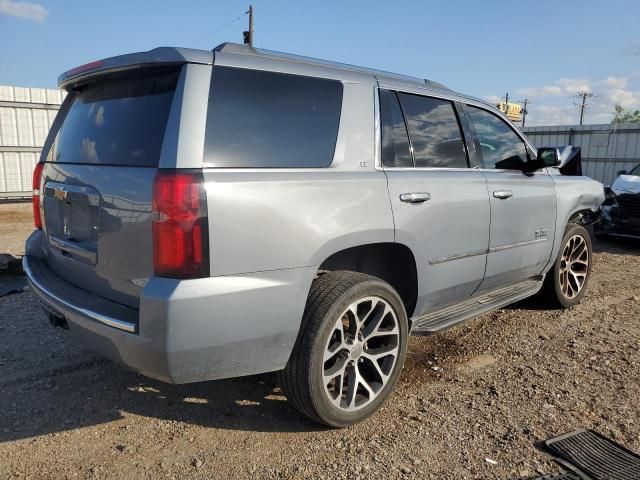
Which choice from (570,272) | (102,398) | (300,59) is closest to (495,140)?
(570,272)

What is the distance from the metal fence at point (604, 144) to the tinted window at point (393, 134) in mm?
14102

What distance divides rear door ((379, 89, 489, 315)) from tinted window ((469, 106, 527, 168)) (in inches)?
11.5

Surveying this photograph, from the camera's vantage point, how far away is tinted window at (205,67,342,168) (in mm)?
2326

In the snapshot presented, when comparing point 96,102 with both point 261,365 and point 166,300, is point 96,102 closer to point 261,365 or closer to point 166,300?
point 166,300

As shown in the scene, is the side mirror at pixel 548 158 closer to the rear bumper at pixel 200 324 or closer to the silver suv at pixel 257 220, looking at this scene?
the silver suv at pixel 257 220

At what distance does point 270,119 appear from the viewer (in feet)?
8.20

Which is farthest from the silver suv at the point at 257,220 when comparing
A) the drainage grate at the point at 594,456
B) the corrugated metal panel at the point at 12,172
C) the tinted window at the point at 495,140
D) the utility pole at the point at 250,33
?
the utility pole at the point at 250,33

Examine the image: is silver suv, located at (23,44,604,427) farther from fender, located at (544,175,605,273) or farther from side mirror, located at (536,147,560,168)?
fender, located at (544,175,605,273)

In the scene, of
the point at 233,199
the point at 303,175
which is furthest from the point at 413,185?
the point at 233,199

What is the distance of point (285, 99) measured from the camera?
2594mm

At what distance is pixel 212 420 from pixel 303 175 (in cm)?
152

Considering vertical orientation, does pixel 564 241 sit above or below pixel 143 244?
below

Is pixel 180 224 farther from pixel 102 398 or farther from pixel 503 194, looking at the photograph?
pixel 503 194

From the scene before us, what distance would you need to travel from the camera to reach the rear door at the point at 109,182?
2283 millimetres
